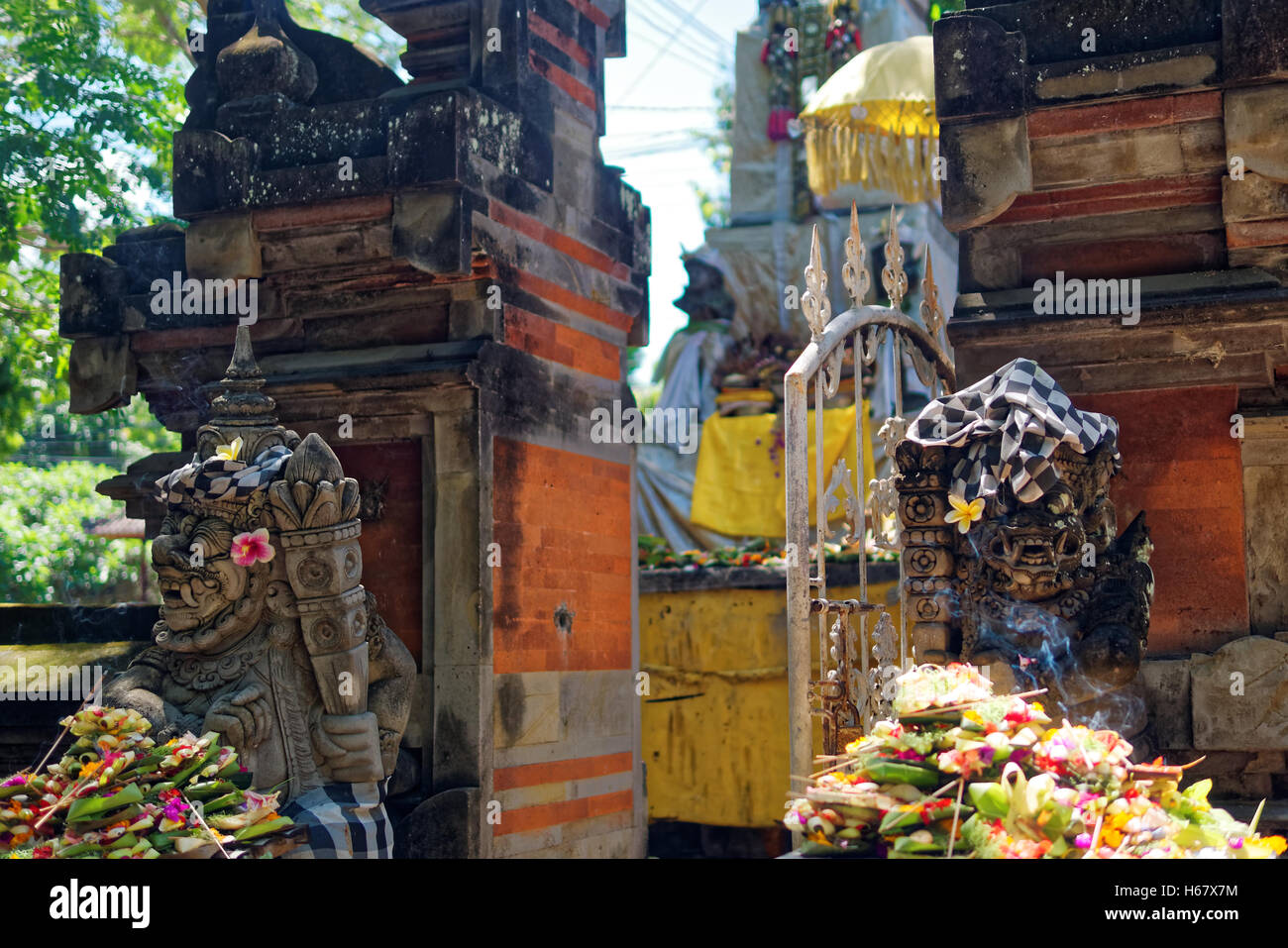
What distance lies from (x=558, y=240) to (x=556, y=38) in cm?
138

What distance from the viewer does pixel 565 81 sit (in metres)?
9.55

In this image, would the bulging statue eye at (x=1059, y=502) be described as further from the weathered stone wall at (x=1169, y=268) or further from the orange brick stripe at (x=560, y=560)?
the orange brick stripe at (x=560, y=560)

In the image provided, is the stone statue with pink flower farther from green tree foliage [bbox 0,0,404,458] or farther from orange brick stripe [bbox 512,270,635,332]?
Answer: green tree foliage [bbox 0,0,404,458]

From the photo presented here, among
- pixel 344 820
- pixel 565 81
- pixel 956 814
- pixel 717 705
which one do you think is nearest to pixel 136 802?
pixel 344 820

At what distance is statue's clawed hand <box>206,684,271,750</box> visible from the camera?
595 cm

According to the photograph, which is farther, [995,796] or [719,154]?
[719,154]

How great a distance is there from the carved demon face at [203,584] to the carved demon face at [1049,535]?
3.12 m

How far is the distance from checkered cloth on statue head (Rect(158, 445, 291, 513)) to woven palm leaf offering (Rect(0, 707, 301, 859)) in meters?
0.93

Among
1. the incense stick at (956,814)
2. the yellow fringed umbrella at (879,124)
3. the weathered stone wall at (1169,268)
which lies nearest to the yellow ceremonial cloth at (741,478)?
the yellow fringed umbrella at (879,124)

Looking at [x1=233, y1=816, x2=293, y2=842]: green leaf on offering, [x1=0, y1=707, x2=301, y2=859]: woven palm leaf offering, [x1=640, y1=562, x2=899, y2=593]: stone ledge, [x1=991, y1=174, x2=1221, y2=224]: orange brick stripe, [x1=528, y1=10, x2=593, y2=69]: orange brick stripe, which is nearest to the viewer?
[x1=0, y1=707, x2=301, y2=859]: woven palm leaf offering

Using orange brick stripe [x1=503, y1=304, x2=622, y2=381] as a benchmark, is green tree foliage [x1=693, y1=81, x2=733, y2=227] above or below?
above

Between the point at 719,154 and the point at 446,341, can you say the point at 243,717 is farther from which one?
the point at 719,154

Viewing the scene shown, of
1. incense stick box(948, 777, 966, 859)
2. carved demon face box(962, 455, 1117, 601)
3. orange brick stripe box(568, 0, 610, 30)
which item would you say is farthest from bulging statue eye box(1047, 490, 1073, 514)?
orange brick stripe box(568, 0, 610, 30)
